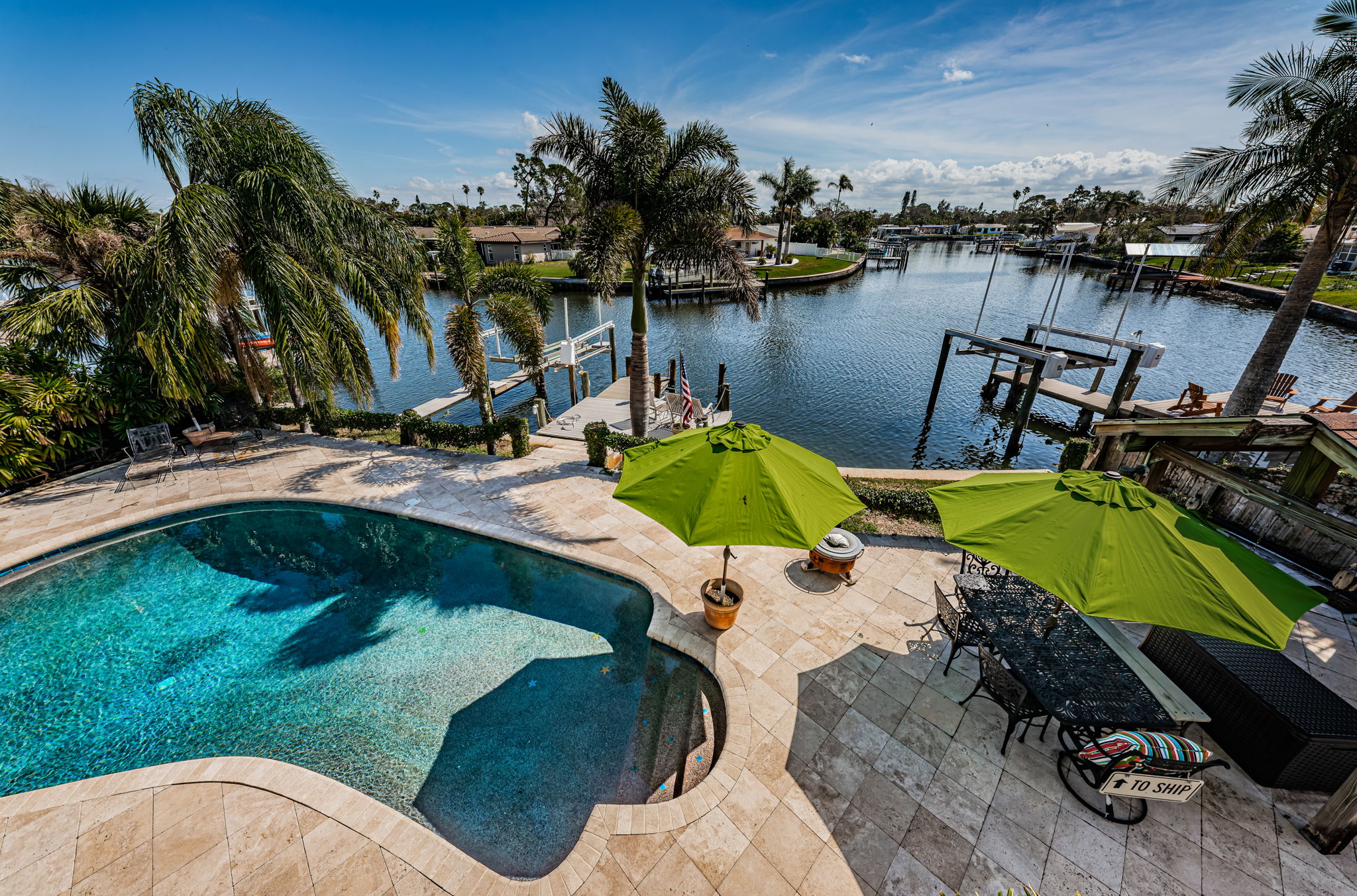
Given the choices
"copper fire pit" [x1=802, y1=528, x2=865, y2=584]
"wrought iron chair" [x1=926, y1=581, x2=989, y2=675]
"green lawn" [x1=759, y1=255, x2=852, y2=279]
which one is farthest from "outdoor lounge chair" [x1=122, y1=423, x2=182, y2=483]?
"green lawn" [x1=759, y1=255, x2=852, y2=279]

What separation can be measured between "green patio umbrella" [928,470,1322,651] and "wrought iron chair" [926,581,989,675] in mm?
1491

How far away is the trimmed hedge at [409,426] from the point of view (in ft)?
46.2

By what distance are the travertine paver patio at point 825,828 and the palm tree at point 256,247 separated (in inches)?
385

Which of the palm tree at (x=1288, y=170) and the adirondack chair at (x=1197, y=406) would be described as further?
the adirondack chair at (x=1197, y=406)

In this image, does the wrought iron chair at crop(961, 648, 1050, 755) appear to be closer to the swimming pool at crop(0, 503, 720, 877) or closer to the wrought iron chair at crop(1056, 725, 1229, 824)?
the wrought iron chair at crop(1056, 725, 1229, 824)

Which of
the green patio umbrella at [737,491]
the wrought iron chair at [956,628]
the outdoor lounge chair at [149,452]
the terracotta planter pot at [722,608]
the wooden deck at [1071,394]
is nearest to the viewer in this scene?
the green patio umbrella at [737,491]

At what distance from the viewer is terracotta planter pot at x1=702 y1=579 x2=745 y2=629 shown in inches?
288

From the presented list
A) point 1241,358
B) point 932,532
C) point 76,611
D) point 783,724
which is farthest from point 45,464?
point 1241,358

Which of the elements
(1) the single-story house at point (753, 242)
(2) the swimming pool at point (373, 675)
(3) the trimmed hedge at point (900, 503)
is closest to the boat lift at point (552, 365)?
(2) the swimming pool at point (373, 675)

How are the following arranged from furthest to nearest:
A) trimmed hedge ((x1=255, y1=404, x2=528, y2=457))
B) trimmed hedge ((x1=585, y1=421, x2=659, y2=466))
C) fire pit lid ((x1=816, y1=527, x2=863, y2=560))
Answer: trimmed hedge ((x1=255, y1=404, x2=528, y2=457)) → trimmed hedge ((x1=585, y1=421, x2=659, y2=466)) → fire pit lid ((x1=816, y1=527, x2=863, y2=560))

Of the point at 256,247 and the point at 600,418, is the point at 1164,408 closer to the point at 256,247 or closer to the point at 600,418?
the point at 600,418

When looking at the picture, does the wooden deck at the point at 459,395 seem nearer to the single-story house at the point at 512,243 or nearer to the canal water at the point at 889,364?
the canal water at the point at 889,364

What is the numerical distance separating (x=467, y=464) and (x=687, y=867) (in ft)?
38.1

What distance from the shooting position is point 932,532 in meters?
9.96
